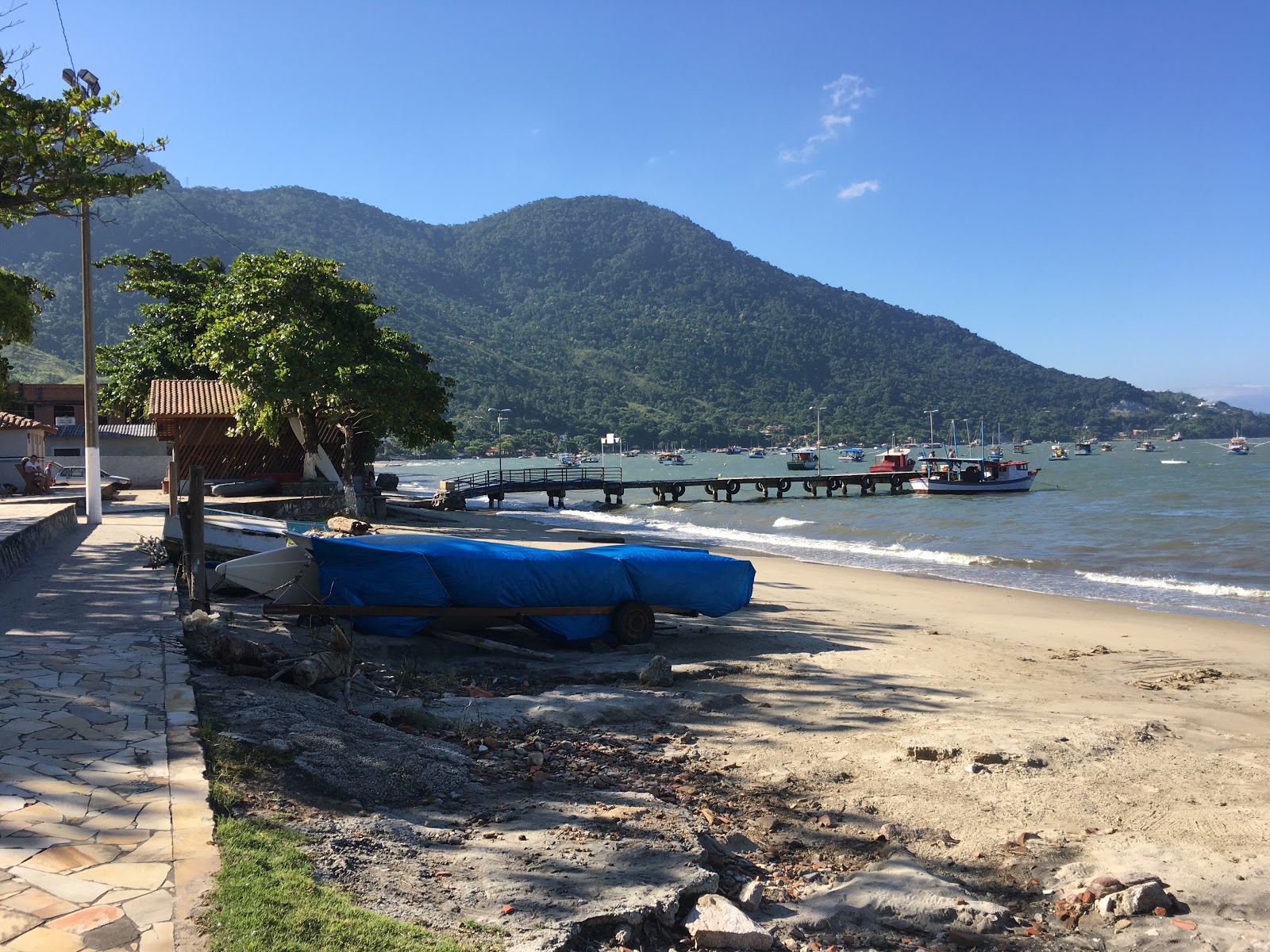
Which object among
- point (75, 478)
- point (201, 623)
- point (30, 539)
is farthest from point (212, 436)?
point (201, 623)

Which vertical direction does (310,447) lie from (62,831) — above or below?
above

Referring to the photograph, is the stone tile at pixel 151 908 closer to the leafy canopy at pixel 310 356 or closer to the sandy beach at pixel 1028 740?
the sandy beach at pixel 1028 740

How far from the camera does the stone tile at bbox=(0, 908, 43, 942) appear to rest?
309cm

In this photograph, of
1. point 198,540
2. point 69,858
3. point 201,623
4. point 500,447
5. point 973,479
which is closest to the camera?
point 69,858

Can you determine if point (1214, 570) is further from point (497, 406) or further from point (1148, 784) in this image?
point (497, 406)

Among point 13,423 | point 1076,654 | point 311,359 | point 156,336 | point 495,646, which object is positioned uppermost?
point 156,336

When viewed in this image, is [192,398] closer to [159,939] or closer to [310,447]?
[310,447]

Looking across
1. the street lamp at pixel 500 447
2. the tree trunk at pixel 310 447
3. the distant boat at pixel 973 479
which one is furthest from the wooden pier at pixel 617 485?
the tree trunk at pixel 310 447

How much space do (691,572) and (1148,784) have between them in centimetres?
638

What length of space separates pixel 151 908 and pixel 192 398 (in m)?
29.7

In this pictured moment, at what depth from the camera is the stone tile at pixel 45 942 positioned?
302cm

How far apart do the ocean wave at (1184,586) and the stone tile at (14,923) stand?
70.6 ft

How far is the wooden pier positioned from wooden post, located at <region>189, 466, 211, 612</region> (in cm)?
3487

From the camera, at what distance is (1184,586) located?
66.9ft
